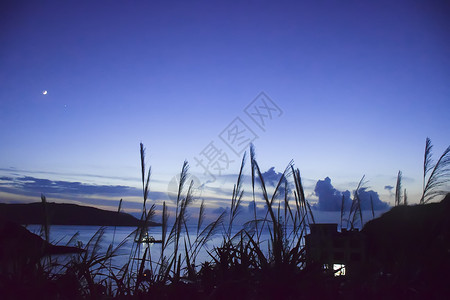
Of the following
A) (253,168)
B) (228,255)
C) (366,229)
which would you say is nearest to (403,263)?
(228,255)

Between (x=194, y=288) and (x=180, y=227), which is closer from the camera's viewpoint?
(x=194, y=288)

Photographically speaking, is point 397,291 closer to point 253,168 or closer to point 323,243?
point 323,243

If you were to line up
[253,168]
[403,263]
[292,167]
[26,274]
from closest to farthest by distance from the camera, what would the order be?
[403,263], [26,274], [292,167], [253,168]

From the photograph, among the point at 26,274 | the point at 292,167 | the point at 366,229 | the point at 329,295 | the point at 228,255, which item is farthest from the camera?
the point at 366,229

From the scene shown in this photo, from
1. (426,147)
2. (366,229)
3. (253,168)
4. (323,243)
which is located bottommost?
(366,229)

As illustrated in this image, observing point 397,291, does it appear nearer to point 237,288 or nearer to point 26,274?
point 237,288

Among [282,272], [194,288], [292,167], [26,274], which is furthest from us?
[292,167]

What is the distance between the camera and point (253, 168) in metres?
3.16

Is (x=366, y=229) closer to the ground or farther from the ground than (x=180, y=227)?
closer to the ground

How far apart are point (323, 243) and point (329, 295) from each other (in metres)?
1.39

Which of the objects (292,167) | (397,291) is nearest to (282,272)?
(397,291)

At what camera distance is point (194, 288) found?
1728mm

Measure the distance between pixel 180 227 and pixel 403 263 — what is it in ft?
6.40

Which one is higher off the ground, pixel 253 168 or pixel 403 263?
pixel 253 168
